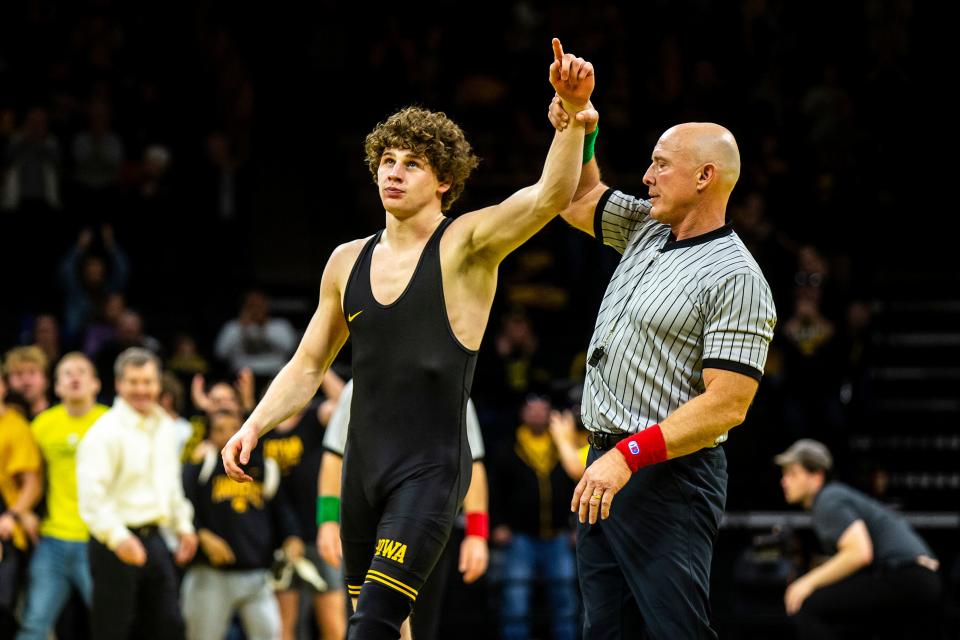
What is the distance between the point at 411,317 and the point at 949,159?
10631mm

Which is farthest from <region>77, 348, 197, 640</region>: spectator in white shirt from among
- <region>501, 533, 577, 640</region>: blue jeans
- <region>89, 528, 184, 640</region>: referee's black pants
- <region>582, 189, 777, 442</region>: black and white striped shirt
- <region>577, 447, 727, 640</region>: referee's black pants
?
<region>582, 189, 777, 442</region>: black and white striped shirt

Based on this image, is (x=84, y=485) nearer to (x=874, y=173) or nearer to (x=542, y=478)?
(x=542, y=478)

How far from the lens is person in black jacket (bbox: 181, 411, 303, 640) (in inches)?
352

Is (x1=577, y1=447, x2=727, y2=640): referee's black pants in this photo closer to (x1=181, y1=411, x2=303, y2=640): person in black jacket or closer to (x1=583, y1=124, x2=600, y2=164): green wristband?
(x1=583, y1=124, x2=600, y2=164): green wristband

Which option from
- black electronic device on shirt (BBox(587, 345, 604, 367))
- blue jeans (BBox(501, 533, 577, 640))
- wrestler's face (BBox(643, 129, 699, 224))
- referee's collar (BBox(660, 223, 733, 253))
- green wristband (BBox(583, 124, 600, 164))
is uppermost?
green wristband (BBox(583, 124, 600, 164))

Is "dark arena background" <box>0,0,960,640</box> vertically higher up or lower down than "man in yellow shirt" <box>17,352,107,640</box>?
higher up

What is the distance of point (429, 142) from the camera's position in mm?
4770

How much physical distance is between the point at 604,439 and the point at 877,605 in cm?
482

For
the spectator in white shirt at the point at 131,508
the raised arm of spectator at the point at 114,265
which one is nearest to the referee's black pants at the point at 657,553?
the spectator in white shirt at the point at 131,508

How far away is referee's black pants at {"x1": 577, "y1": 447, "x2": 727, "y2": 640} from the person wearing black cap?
4369 mm

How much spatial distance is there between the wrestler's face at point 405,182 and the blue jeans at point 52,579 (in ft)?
15.8

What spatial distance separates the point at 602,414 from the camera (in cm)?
445

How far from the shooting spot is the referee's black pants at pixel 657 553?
430 centimetres

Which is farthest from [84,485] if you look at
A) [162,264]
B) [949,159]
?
[949,159]
